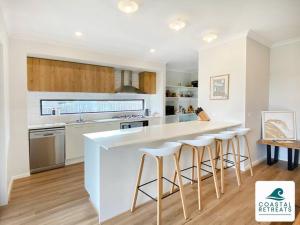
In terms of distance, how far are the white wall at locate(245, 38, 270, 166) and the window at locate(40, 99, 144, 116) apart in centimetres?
327

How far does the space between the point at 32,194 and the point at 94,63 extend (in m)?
2.93

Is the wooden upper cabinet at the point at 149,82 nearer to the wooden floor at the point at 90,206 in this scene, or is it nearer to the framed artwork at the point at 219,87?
the framed artwork at the point at 219,87

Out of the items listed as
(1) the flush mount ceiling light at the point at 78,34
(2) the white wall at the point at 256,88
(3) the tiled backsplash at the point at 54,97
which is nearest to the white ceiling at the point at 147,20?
(1) the flush mount ceiling light at the point at 78,34

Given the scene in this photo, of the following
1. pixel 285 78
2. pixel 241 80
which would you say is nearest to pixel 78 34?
pixel 241 80

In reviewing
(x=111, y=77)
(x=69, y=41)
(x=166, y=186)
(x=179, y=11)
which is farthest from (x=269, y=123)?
(x=69, y=41)

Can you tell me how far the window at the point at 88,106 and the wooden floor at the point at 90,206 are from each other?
1.61 m

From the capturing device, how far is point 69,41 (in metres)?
3.50

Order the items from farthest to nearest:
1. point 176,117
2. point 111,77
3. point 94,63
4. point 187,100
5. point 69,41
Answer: point 187,100 < point 176,117 < point 111,77 < point 94,63 < point 69,41

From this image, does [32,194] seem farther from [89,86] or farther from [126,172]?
[89,86]

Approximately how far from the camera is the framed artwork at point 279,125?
3.72 metres

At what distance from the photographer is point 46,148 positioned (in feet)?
11.7

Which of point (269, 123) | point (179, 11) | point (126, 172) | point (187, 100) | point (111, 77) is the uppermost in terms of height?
point (179, 11)

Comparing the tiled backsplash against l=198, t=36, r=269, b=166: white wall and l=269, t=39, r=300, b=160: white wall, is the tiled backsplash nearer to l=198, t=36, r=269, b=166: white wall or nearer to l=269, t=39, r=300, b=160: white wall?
l=198, t=36, r=269, b=166: white wall

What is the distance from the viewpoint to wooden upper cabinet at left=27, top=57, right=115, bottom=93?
363cm
